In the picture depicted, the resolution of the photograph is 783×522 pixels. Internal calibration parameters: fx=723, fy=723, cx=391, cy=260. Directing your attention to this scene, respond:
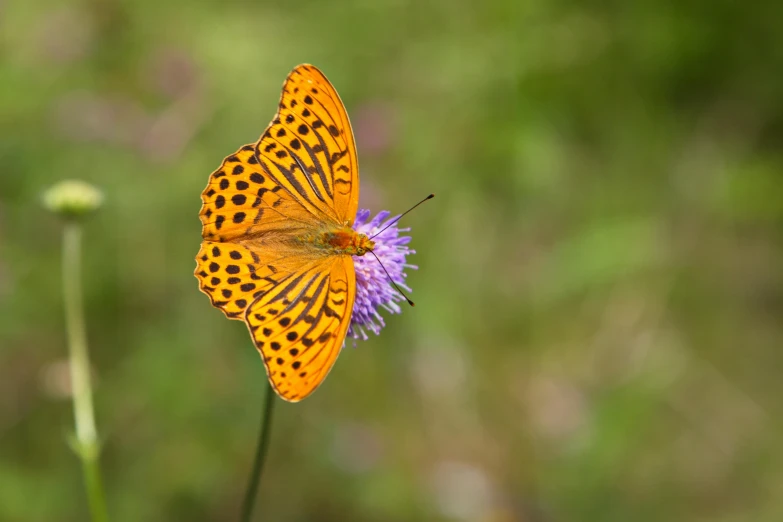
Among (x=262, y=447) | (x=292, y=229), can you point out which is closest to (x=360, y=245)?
(x=292, y=229)

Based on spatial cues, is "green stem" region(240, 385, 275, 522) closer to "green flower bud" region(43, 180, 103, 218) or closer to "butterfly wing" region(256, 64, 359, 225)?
"butterfly wing" region(256, 64, 359, 225)

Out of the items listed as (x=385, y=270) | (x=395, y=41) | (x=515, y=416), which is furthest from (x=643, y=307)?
(x=385, y=270)

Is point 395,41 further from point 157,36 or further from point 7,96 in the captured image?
point 7,96

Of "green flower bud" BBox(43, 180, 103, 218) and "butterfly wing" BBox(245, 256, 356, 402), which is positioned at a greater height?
"green flower bud" BBox(43, 180, 103, 218)

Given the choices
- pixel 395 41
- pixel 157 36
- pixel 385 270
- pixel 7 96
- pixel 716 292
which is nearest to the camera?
pixel 385 270

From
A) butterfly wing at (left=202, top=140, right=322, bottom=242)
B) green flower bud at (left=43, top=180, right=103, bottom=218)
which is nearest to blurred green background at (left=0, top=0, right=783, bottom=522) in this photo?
green flower bud at (left=43, top=180, right=103, bottom=218)

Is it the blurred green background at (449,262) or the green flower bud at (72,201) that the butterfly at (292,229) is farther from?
the blurred green background at (449,262)

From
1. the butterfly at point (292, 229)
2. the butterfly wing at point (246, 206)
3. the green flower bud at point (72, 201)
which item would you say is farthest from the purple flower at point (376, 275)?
the green flower bud at point (72, 201)
